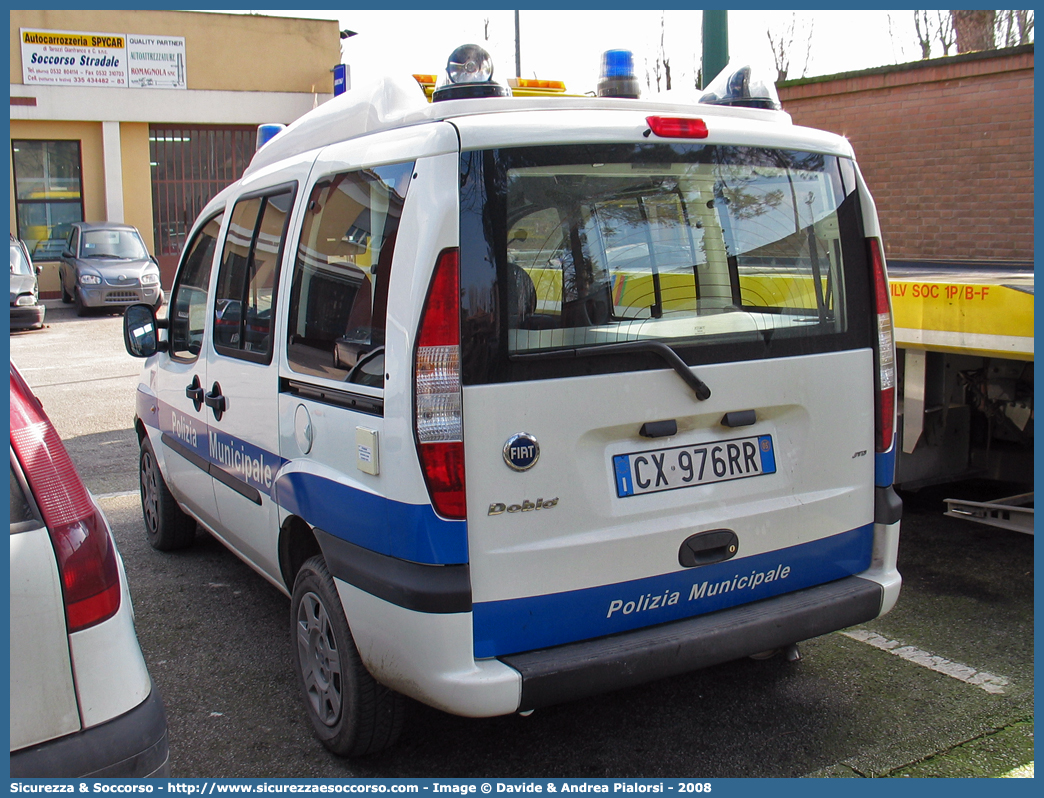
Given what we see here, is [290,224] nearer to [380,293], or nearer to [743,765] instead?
[380,293]

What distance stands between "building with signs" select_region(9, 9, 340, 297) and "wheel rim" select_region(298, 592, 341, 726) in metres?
21.6

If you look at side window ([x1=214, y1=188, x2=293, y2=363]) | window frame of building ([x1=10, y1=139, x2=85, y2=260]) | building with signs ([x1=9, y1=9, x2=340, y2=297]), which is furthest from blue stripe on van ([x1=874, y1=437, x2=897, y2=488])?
window frame of building ([x1=10, y1=139, x2=85, y2=260])

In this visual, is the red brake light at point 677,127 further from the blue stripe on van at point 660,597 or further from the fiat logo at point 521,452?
the blue stripe on van at point 660,597

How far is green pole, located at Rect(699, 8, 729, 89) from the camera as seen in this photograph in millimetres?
6703

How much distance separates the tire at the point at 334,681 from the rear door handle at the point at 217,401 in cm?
93

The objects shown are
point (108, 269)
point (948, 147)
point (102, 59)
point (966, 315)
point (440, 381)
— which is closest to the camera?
point (440, 381)

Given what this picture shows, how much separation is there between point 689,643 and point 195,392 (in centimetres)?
242

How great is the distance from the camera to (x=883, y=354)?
3.31m

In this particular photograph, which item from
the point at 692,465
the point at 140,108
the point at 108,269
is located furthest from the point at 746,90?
the point at 140,108

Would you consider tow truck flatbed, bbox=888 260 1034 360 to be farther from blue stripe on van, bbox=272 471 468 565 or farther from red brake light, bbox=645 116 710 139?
blue stripe on van, bbox=272 471 468 565

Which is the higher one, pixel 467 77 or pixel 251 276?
pixel 467 77

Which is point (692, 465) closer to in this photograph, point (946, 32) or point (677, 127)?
point (677, 127)

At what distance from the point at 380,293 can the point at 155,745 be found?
1310mm

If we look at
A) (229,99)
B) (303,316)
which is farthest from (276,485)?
(229,99)
